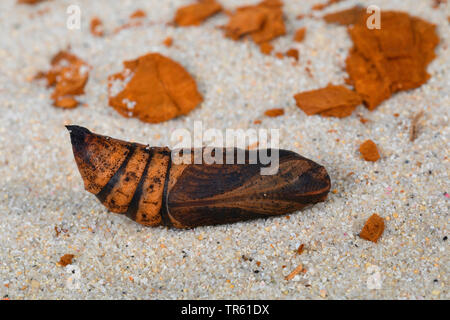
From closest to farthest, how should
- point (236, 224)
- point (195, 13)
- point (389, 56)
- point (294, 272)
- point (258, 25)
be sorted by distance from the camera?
point (294, 272) → point (236, 224) → point (389, 56) → point (258, 25) → point (195, 13)

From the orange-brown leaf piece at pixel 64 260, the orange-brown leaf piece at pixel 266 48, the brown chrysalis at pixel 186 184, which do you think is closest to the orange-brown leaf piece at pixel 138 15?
the orange-brown leaf piece at pixel 266 48

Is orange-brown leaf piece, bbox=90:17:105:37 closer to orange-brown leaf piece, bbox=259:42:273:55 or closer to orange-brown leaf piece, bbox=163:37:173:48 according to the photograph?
orange-brown leaf piece, bbox=163:37:173:48

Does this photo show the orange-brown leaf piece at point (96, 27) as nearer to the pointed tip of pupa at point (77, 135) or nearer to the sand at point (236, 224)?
the sand at point (236, 224)

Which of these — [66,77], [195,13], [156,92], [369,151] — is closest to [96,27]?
[66,77]

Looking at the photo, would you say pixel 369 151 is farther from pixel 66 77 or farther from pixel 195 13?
pixel 66 77

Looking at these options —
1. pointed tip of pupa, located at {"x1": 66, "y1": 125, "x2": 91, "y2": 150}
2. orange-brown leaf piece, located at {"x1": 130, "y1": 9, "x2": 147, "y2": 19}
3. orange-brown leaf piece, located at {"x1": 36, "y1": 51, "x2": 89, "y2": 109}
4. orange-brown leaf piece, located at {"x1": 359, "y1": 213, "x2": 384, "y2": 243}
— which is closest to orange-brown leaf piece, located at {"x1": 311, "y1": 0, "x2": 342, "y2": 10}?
orange-brown leaf piece, located at {"x1": 130, "y1": 9, "x2": 147, "y2": 19}

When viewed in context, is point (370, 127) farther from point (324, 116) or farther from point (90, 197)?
point (90, 197)
